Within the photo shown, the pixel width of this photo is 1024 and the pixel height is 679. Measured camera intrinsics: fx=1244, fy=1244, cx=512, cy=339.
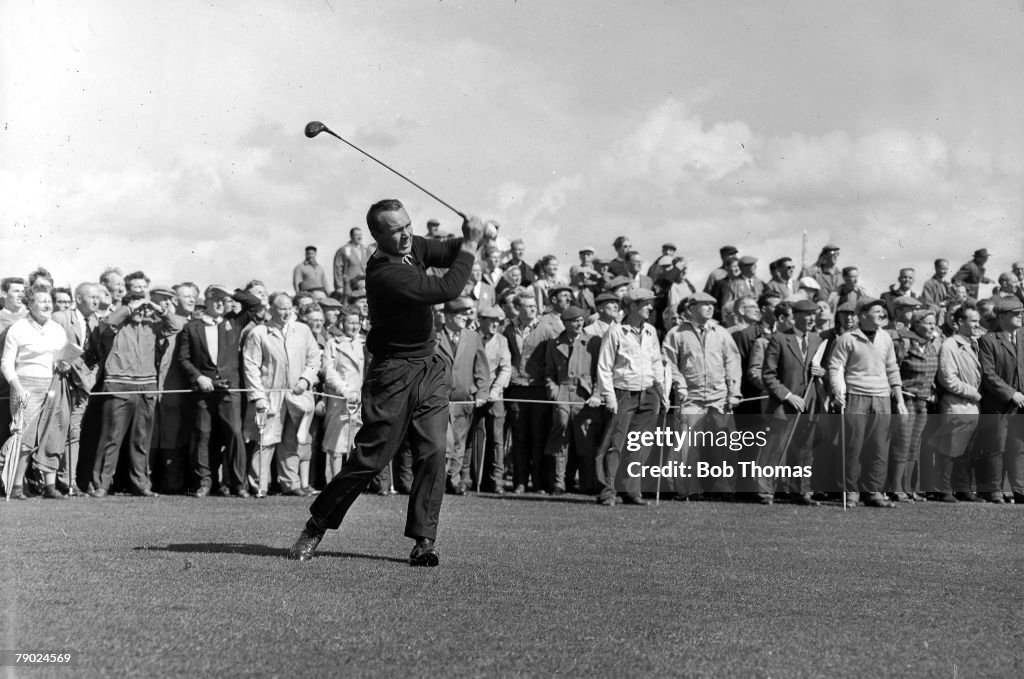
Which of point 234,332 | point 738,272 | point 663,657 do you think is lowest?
point 663,657

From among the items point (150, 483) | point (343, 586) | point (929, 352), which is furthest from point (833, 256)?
point (343, 586)

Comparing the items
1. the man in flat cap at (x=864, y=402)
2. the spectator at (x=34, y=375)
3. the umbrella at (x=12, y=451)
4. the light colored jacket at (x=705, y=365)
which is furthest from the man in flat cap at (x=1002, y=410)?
the umbrella at (x=12, y=451)

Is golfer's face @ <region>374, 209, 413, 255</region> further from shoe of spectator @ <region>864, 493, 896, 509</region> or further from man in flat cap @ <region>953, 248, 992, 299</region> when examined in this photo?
man in flat cap @ <region>953, 248, 992, 299</region>

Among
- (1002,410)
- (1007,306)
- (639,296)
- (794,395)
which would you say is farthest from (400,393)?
(1007,306)

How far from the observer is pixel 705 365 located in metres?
15.5

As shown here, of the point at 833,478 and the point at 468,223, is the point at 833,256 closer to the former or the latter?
the point at 833,478

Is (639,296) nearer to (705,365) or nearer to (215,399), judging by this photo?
(705,365)

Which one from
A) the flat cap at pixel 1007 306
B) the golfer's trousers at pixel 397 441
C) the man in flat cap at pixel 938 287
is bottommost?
the golfer's trousers at pixel 397 441

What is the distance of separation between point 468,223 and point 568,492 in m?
8.07

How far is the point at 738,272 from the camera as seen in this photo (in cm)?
1870

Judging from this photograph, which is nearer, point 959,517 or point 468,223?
point 468,223

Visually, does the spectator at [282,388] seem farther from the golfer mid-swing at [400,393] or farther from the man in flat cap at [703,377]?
the golfer mid-swing at [400,393]

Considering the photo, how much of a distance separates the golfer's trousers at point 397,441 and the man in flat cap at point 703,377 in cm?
700

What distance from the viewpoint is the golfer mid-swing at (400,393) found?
8.45m
